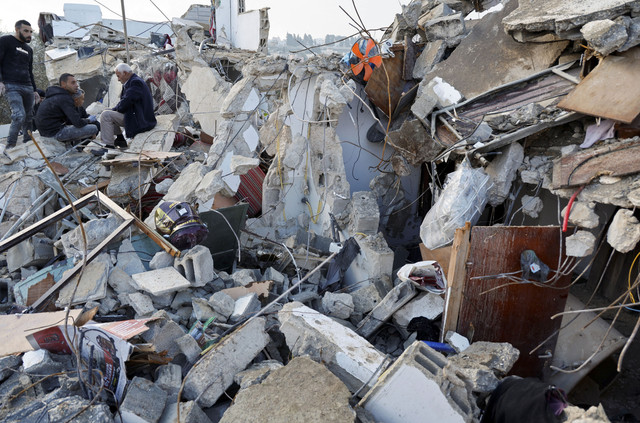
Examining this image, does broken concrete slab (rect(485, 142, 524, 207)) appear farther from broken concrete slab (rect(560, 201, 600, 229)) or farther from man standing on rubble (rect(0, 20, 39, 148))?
man standing on rubble (rect(0, 20, 39, 148))

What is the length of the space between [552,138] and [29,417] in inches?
212

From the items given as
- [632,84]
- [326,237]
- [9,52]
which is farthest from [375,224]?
[9,52]

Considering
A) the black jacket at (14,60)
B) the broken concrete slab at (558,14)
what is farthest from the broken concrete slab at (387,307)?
the black jacket at (14,60)

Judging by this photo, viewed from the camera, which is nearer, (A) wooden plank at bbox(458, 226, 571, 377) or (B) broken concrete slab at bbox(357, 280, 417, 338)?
(A) wooden plank at bbox(458, 226, 571, 377)

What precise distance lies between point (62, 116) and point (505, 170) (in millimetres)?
6863

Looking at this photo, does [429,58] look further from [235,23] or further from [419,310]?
[235,23]

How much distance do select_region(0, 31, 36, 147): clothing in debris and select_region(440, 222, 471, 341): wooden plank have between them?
24.9ft

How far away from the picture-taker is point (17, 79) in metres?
7.82

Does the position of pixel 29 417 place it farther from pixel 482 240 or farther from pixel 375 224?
pixel 375 224

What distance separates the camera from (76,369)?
373 cm

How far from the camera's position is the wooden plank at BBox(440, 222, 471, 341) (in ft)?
13.8

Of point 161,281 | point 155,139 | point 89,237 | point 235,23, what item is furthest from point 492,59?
point 235,23

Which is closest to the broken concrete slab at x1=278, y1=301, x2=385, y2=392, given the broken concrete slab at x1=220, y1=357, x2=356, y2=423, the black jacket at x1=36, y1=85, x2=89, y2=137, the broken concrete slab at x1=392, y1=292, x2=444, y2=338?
the broken concrete slab at x1=220, y1=357, x2=356, y2=423

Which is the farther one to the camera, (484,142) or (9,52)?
(9,52)
